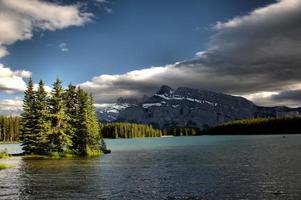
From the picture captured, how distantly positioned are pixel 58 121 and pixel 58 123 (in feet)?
2.15

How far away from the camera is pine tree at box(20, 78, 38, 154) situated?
314ft

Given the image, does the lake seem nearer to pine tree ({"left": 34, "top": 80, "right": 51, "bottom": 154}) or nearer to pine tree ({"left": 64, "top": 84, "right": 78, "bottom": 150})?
pine tree ({"left": 34, "top": 80, "right": 51, "bottom": 154})

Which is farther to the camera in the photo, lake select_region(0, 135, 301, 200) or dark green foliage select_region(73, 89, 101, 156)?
dark green foliage select_region(73, 89, 101, 156)

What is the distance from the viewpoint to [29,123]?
9706 centimetres

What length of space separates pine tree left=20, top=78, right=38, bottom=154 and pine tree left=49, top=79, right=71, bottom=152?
453 centimetres

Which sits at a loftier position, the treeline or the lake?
the treeline

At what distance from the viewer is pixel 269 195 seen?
39312 mm

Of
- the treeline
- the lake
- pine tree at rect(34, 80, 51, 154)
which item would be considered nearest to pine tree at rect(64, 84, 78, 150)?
the treeline

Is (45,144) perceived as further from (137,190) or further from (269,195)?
(269,195)

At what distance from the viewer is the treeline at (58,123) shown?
9481 cm

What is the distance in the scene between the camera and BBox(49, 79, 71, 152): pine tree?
3698 inches

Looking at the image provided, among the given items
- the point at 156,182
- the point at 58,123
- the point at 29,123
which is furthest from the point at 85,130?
the point at 156,182

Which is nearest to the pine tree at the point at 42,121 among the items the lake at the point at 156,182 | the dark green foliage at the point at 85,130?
the dark green foliage at the point at 85,130

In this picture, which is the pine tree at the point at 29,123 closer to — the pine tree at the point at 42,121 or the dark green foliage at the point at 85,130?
the pine tree at the point at 42,121
